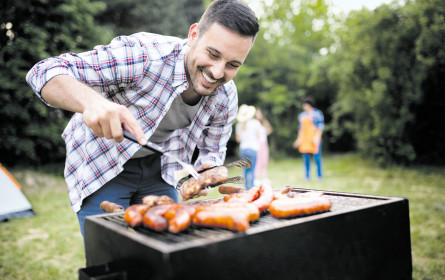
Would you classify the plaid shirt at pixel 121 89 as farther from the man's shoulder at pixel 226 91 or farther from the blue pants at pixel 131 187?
the man's shoulder at pixel 226 91

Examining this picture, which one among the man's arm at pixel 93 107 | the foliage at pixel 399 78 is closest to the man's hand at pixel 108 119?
the man's arm at pixel 93 107

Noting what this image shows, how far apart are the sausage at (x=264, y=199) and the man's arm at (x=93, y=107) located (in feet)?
2.31

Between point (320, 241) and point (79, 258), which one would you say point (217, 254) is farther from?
point (79, 258)

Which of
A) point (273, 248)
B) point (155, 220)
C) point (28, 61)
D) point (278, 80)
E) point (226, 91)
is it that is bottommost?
point (273, 248)

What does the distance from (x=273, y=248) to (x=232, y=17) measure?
4.43 feet

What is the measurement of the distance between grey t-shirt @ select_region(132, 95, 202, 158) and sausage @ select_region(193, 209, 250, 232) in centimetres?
97

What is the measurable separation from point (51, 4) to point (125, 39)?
32.6 feet

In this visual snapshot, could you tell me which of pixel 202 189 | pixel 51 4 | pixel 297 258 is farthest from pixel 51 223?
pixel 51 4

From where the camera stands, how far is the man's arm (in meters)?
1.50

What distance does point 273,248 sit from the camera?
147cm

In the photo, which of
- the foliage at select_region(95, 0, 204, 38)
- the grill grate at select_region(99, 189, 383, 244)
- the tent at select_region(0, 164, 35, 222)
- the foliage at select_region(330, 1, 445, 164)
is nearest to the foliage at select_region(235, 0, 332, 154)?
the foliage at select_region(95, 0, 204, 38)

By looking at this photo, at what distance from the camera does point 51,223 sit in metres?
5.95

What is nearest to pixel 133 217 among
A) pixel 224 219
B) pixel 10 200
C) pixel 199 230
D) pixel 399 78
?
pixel 199 230

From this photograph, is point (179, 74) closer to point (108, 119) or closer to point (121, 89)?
point (121, 89)
